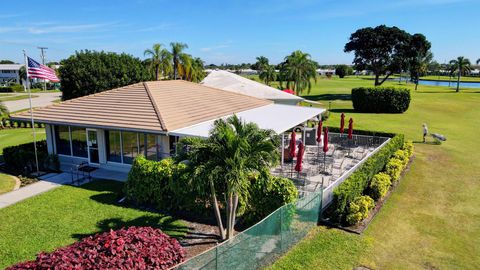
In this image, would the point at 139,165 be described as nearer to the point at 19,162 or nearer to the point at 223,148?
the point at 223,148

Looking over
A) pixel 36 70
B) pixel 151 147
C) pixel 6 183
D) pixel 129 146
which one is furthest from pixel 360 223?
pixel 36 70

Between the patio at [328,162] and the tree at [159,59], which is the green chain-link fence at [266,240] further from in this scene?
the tree at [159,59]

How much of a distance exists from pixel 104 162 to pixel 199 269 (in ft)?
44.2

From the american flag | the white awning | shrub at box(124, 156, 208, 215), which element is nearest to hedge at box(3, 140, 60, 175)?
the american flag

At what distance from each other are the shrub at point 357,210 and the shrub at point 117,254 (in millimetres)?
6834

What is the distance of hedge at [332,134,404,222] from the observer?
12.8 meters

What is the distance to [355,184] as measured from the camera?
548 inches

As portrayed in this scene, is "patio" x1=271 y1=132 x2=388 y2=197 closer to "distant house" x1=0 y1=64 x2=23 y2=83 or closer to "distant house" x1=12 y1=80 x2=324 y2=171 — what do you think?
"distant house" x1=12 y1=80 x2=324 y2=171

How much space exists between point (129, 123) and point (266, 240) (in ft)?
34.9

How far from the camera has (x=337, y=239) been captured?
1177cm

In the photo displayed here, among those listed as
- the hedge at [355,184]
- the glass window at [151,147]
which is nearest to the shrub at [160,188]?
the glass window at [151,147]

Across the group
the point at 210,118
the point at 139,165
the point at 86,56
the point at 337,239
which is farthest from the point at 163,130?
the point at 86,56

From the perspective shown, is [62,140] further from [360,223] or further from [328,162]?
[360,223]

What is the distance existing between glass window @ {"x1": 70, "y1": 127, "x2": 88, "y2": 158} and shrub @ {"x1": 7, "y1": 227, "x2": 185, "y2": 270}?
13.0m
